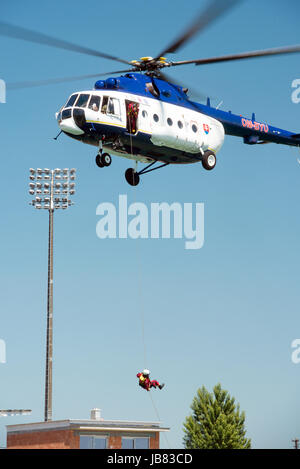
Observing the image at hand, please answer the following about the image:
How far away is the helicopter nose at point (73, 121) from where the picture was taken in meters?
49.5

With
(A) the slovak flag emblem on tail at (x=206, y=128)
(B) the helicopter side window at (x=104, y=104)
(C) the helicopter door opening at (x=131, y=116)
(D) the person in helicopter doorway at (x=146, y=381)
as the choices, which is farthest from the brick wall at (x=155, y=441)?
(B) the helicopter side window at (x=104, y=104)

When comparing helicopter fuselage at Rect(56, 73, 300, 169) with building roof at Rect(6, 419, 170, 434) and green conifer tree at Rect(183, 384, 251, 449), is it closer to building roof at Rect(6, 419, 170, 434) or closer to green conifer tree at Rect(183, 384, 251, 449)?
building roof at Rect(6, 419, 170, 434)

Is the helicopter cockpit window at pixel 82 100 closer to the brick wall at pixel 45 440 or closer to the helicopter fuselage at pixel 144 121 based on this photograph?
the helicopter fuselage at pixel 144 121

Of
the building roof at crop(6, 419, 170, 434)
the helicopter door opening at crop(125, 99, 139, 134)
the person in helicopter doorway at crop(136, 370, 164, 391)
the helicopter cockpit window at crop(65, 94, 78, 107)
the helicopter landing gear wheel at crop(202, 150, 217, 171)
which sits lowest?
the building roof at crop(6, 419, 170, 434)

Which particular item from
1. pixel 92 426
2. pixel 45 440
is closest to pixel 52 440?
pixel 45 440

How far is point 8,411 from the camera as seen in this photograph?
208 ft

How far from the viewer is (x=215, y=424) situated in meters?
91.5

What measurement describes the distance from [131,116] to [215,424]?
46.6 meters

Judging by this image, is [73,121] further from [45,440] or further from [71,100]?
[45,440]

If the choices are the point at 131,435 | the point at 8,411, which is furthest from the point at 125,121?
the point at 8,411

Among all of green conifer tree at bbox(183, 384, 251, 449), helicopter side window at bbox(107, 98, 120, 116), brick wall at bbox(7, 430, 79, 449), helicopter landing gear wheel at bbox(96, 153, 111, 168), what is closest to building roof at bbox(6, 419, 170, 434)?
brick wall at bbox(7, 430, 79, 449)

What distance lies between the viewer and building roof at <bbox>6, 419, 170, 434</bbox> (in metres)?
53.8
